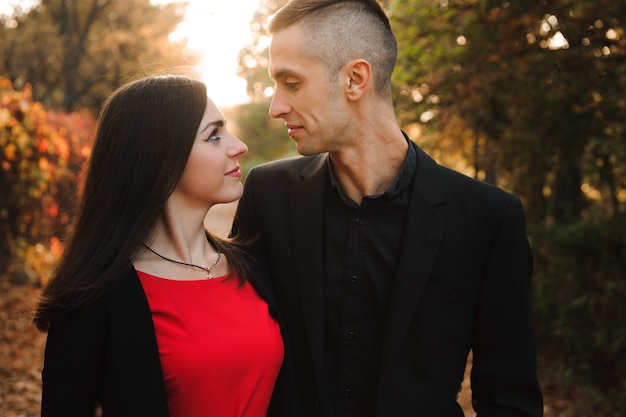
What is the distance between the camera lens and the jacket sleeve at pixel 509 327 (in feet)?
8.51

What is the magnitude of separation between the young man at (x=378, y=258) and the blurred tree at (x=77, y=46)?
1935 centimetres

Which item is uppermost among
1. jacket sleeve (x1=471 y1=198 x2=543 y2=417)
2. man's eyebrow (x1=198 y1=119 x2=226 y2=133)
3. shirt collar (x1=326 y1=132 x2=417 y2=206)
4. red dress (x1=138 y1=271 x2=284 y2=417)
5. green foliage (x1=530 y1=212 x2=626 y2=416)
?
man's eyebrow (x1=198 y1=119 x2=226 y2=133)

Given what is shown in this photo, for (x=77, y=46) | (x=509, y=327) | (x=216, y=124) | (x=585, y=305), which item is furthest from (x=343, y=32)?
(x=77, y=46)

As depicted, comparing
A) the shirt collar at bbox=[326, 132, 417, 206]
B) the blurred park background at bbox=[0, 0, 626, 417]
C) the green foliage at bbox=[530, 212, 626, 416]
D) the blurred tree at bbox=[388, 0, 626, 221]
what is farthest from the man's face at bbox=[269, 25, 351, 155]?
the green foliage at bbox=[530, 212, 626, 416]

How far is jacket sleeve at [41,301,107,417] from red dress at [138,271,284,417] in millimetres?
252

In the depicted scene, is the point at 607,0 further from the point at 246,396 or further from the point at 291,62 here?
the point at 246,396

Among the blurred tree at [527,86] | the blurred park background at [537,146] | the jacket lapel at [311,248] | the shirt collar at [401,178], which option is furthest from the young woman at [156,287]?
the blurred tree at [527,86]

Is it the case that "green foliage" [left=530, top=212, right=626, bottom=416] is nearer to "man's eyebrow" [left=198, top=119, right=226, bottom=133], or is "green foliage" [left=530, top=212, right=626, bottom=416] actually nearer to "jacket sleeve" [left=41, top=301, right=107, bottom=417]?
"man's eyebrow" [left=198, top=119, right=226, bottom=133]

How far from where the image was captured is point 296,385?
9.28 feet

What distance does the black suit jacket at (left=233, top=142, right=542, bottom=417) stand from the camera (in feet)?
8.50

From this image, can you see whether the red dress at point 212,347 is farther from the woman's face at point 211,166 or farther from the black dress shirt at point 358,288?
the woman's face at point 211,166

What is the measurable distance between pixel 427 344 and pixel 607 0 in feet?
14.6

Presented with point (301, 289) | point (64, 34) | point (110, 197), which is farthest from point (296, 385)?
point (64, 34)

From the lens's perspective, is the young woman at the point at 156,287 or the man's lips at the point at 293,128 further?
the man's lips at the point at 293,128
